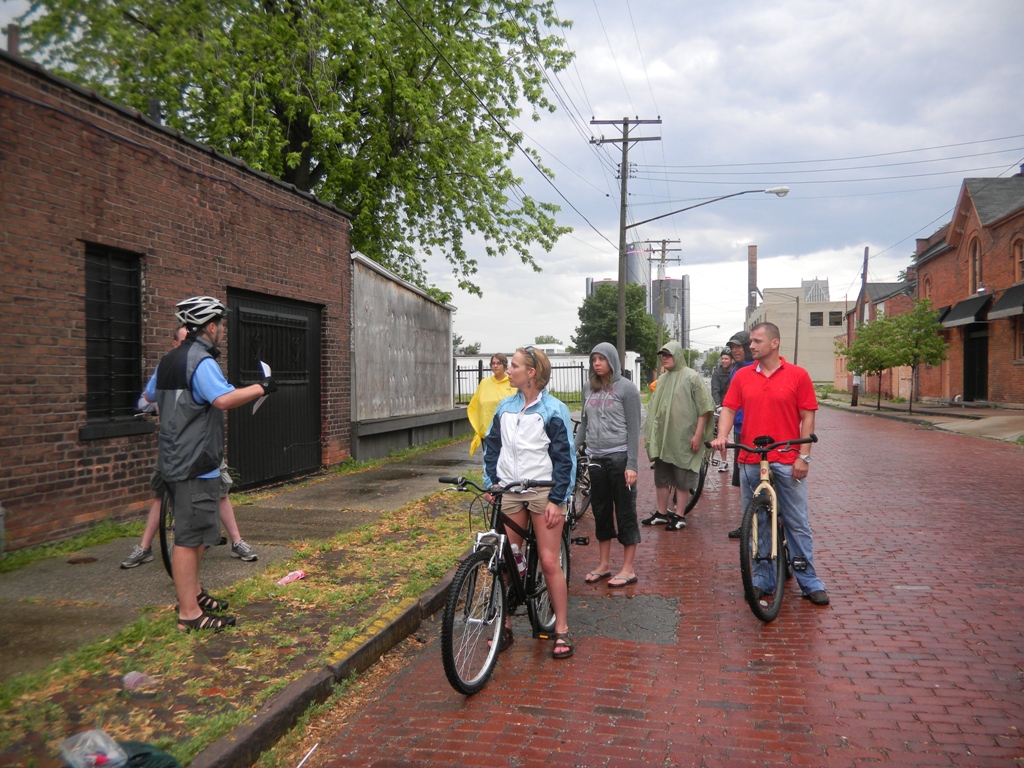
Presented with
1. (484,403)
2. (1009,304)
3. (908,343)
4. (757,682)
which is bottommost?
(757,682)

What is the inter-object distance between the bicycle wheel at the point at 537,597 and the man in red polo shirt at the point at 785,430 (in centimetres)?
162

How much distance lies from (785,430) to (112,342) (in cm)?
608

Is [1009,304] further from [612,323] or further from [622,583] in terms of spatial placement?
[612,323]

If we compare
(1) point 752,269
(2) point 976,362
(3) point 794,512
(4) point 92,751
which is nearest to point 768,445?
(3) point 794,512

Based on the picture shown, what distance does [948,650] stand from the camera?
15.0 ft

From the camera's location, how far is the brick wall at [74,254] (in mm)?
6203

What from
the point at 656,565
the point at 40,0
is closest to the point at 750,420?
the point at 656,565

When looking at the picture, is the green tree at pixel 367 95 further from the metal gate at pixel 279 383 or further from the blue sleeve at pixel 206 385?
the blue sleeve at pixel 206 385

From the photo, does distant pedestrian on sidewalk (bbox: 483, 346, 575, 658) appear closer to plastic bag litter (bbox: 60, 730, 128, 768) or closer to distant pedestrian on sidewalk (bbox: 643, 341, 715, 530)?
plastic bag litter (bbox: 60, 730, 128, 768)

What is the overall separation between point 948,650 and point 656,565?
2.61 meters

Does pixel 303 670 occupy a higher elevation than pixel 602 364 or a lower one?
lower

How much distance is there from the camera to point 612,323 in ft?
207

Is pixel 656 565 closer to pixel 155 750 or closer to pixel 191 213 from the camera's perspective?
Result: pixel 155 750

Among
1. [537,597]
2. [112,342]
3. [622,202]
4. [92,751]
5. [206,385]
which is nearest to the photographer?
[92,751]
